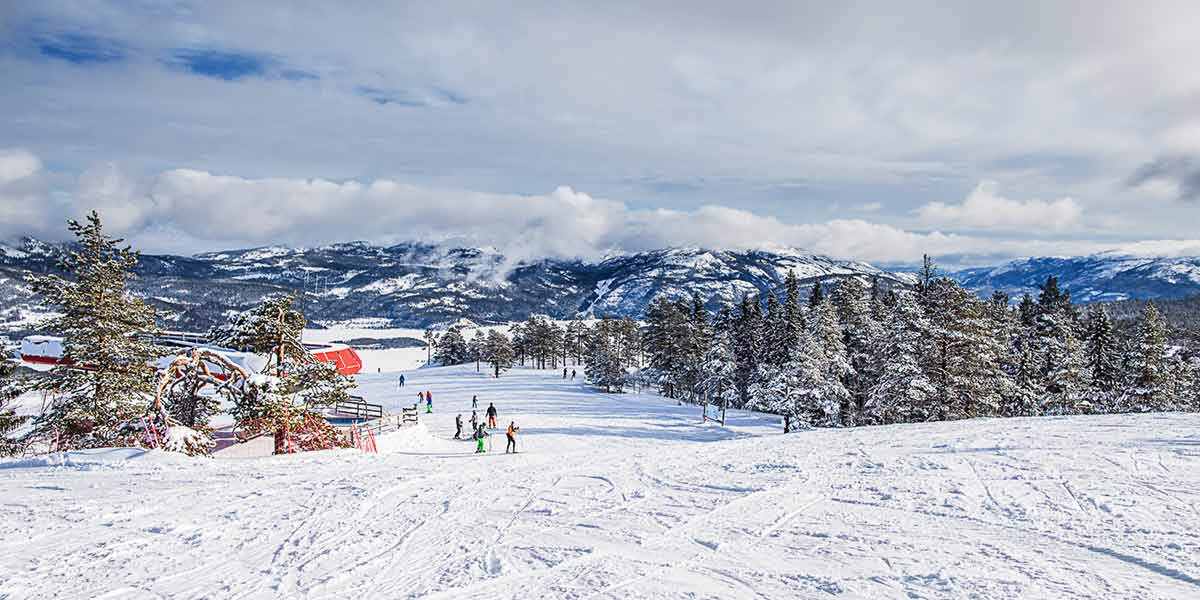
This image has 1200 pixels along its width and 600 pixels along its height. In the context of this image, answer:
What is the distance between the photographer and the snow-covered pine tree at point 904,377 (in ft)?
96.9

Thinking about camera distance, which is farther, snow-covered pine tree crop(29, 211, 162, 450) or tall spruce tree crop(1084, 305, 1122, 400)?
tall spruce tree crop(1084, 305, 1122, 400)

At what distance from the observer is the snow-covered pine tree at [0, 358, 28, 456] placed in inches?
712

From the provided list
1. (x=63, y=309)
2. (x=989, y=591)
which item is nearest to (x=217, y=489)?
(x=63, y=309)

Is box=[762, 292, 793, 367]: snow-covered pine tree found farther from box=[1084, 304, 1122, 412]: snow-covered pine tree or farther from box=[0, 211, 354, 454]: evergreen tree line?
box=[0, 211, 354, 454]: evergreen tree line

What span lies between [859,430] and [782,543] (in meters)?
13.7

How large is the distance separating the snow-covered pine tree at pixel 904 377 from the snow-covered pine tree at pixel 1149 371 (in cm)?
1281

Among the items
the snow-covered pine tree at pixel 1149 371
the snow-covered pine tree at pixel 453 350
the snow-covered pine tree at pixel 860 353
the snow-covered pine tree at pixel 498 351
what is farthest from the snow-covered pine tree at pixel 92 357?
the snow-covered pine tree at pixel 453 350

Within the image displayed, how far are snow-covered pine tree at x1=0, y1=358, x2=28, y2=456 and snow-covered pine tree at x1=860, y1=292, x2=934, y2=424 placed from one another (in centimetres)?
3543

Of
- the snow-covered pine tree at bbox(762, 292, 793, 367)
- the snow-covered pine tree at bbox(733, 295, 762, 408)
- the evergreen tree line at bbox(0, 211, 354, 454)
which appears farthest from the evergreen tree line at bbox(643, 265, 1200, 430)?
the evergreen tree line at bbox(0, 211, 354, 454)

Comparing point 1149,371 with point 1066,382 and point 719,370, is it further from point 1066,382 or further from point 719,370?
point 719,370

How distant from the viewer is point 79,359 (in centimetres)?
1784

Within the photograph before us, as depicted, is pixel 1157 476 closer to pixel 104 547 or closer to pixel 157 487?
pixel 104 547

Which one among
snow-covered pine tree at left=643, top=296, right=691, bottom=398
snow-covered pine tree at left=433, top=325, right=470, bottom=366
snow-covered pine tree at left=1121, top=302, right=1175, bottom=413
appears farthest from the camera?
snow-covered pine tree at left=433, top=325, right=470, bottom=366

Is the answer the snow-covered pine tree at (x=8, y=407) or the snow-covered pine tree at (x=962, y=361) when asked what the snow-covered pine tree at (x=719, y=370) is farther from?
the snow-covered pine tree at (x=8, y=407)
